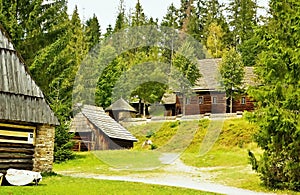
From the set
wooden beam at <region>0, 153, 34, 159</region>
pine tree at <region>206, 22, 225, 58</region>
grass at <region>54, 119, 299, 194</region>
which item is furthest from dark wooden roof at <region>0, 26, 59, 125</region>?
pine tree at <region>206, 22, 225, 58</region>

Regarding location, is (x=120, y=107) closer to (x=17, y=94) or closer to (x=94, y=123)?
(x=94, y=123)

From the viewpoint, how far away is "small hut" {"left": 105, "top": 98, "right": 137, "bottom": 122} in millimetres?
40938

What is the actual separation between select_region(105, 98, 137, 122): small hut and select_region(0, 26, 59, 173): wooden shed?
24.1 metres

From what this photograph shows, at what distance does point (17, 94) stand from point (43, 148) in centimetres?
239

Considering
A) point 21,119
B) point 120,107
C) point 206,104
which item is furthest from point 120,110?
point 21,119

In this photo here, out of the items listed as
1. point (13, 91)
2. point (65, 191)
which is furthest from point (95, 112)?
point (65, 191)

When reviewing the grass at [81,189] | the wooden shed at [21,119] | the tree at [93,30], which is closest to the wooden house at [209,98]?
the tree at [93,30]

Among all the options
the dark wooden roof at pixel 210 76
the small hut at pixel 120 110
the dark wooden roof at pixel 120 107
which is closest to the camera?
the dark wooden roof at pixel 120 107

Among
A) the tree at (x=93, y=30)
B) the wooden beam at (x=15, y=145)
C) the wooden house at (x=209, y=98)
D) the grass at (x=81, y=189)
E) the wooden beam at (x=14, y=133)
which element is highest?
the tree at (x=93, y=30)

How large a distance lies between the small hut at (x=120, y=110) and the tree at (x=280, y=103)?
2488cm

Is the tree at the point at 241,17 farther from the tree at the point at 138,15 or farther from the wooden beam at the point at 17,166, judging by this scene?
the wooden beam at the point at 17,166

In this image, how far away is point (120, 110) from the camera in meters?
40.9

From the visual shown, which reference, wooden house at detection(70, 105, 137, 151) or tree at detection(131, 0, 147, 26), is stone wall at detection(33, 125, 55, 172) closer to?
wooden house at detection(70, 105, 137, 151)

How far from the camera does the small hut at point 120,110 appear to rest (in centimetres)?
4094
